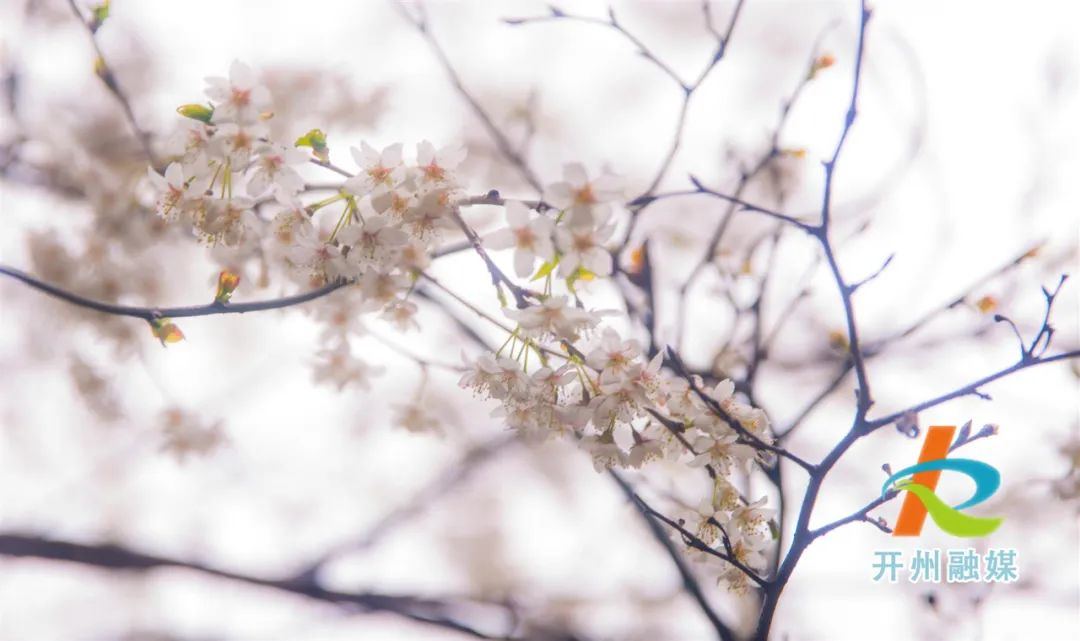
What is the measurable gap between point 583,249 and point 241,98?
1.64ft

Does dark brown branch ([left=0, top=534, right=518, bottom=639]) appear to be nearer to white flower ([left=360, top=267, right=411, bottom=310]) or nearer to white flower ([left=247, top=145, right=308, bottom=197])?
white flower ([left=360, top=267, right=411, bottom=310])

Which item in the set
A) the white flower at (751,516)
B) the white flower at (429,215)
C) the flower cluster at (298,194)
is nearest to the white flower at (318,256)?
the flower cluster at (298,194)

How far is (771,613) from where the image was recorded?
112cm

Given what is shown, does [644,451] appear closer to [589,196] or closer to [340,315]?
[589,196]

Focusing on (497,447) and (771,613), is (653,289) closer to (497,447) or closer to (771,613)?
(771,613)

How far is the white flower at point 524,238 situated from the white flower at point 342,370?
0.77 meters

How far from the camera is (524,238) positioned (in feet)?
3.43

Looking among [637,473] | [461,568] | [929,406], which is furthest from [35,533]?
[461,568]

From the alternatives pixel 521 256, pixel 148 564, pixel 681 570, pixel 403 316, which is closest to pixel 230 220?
pixel 403 316

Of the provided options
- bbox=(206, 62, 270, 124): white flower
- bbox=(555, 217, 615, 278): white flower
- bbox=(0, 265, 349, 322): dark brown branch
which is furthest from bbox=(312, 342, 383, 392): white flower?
bbox=(555, 217, 615, 278): white flower

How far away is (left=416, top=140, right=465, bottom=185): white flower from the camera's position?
112 cm

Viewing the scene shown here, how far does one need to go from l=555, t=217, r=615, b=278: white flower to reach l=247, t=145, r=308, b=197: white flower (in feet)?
1.21

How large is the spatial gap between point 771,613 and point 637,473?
446mm

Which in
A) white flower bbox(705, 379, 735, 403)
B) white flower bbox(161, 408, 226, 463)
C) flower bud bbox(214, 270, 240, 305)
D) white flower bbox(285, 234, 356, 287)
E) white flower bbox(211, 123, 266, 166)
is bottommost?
flower bud bbox(214, 270, 240, 305)
